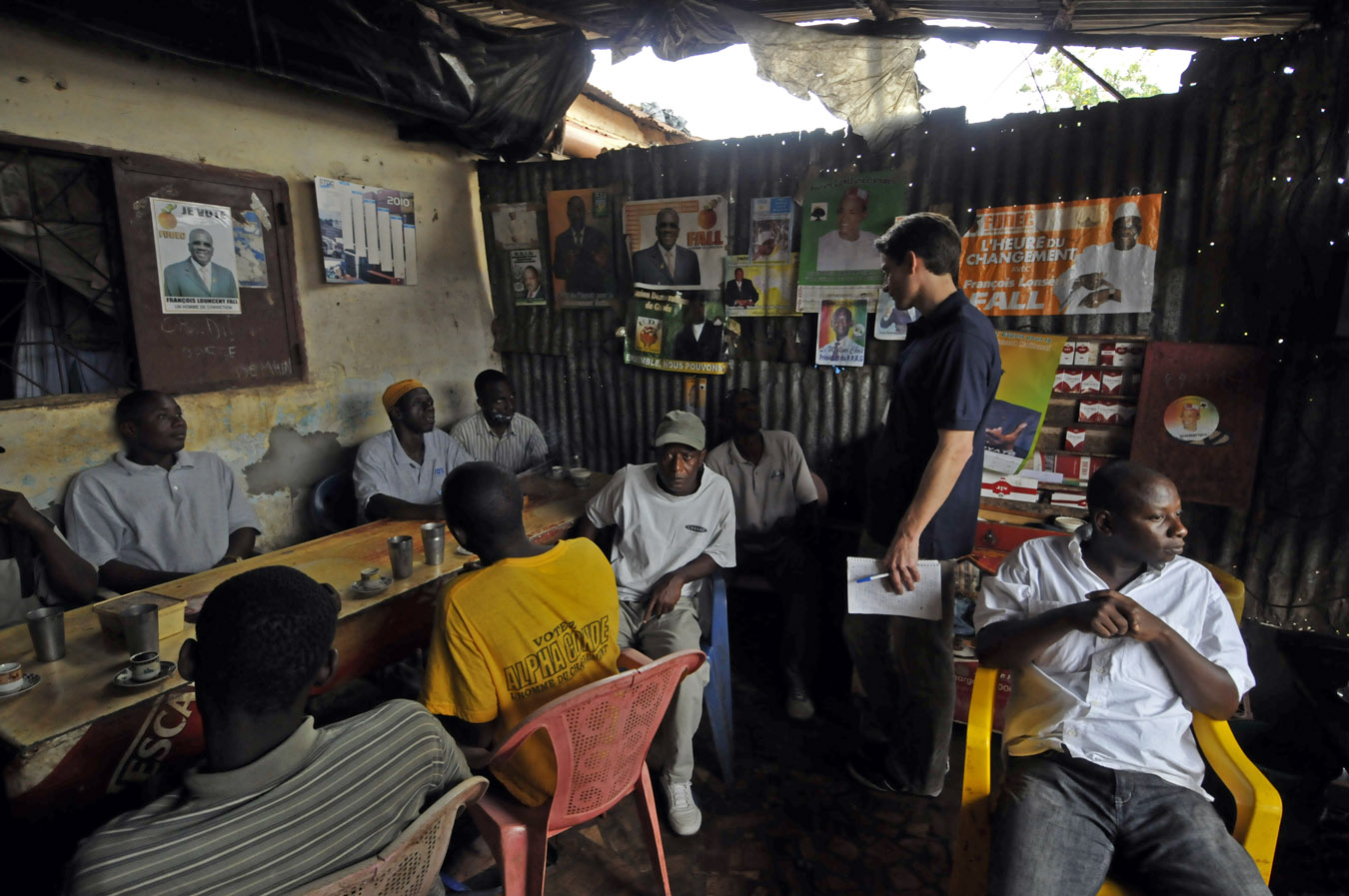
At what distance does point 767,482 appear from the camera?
153 inches

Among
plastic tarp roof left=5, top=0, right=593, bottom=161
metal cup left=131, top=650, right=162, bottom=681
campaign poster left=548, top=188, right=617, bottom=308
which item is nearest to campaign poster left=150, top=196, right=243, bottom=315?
plastic tarp roof left=5, top=0, right=593, bottom=161

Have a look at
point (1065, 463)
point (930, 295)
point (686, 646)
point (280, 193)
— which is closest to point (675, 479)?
point (686, 646)

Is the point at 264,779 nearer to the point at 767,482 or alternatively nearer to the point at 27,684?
the point at 27,684

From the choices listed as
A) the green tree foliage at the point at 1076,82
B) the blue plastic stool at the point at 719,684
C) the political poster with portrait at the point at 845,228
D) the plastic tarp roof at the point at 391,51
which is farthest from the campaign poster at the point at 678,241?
the green tree foliage at the point at 1076,82

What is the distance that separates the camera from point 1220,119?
2990 millimetres

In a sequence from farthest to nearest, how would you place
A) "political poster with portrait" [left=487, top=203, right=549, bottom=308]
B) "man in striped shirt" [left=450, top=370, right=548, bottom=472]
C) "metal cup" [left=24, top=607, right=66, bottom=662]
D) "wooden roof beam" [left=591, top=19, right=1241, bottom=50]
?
"political poster with portrait" [left=487, top=203, right=549, bottom=308] → "man in striped shirt" [left=450, top=370, right=548, bottom=472] → "wooden roof beam" [left=591, top=19, right=1241, bottom=50] → "metal cup" [left=24, top=607, right=66, bottom=662]

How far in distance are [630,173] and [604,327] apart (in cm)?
105

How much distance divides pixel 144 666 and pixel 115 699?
11 cm

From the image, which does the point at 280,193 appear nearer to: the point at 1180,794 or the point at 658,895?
the point at 658,895

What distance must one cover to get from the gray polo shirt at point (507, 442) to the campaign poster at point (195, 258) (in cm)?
146

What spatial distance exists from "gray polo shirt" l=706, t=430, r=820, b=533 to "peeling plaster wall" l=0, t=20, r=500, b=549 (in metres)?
2.54

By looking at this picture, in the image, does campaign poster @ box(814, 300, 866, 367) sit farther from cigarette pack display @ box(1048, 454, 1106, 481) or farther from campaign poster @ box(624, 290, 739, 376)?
cigarette pack display @ box(1048, 454, 1106, 481)

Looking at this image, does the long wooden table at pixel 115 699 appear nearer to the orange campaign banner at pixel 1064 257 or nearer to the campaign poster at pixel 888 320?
the campaign poster at pixel 888 320

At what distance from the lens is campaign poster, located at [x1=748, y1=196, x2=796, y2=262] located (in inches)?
159
